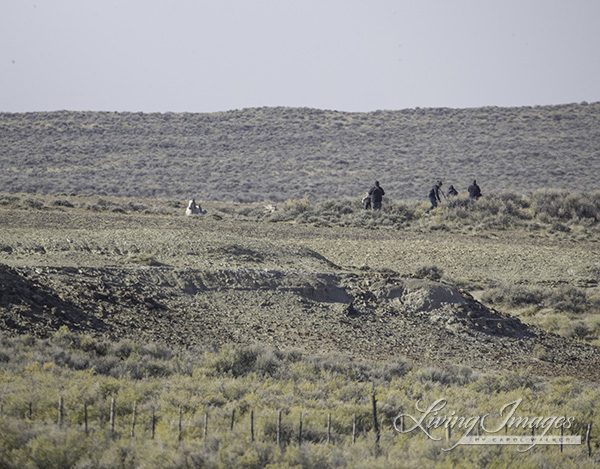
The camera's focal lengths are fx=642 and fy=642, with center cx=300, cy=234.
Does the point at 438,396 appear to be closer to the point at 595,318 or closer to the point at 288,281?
the point at 288,281

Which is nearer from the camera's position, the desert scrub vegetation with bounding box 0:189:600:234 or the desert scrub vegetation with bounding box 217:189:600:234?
the desert scrub vegetation with bounding box 0:189:600:234

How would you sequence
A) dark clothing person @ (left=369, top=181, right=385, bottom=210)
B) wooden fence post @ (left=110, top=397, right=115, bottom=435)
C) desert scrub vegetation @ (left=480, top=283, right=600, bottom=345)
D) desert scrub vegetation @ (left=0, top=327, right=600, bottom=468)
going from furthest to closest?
dark clothing person @ (left=369, top=181, right=385, bottom=210)
desert scrub vegetation @ (left=480, top=283, right=600, bottom=345)
wooden fence post @ (left=110, top=397, right=115, bottom=435)
desert scrub vegetation @ (left=0, top=327, right=600, bottom=468)

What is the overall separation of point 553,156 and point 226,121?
3514 centimetres

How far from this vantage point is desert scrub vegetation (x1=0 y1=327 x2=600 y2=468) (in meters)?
7.49

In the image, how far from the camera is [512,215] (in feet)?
102

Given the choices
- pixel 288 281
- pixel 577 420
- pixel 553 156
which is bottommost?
pixel 577 420

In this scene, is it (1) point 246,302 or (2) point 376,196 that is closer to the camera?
(1) point 246,302

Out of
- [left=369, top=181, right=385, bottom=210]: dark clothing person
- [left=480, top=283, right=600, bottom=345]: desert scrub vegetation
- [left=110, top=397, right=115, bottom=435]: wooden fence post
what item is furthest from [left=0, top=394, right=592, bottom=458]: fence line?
[left=369, top=181, right=385, bottom=210]: dark clothing person

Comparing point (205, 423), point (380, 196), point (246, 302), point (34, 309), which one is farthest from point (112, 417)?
point (380, 196)

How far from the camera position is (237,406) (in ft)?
29.6

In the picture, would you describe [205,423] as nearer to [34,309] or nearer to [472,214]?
[34,309]

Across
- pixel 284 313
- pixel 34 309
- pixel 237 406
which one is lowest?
pixel 237 406

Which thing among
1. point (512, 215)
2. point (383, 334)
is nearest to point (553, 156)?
point (512, 215)

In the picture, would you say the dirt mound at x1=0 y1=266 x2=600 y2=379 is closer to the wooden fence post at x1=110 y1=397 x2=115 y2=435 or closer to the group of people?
the wooden fence post at x1=110 y1=397 x2=115 y2=435
